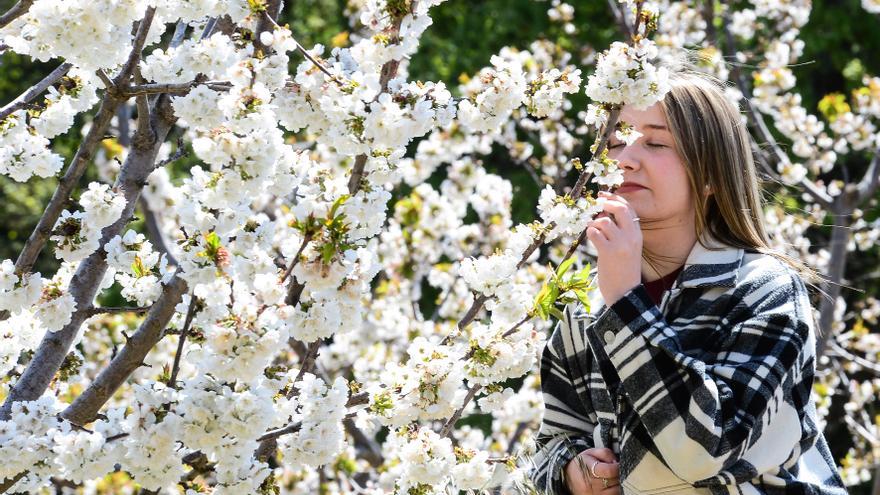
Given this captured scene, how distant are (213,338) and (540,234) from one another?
2.35ft

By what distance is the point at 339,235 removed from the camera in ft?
4.97

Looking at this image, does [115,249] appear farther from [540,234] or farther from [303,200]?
[540,234]

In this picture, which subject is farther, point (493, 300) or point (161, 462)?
point (493, 300)

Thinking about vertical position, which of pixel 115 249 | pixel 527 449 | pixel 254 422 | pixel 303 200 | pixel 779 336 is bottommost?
pixel 779 336

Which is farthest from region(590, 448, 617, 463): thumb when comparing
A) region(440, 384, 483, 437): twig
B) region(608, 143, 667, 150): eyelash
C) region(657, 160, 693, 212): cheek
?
region(608, 143, 667, 150): eyelash

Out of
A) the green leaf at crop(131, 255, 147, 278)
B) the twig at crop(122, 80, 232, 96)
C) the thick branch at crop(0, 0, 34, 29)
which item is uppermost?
the thick branch at crop(0, 0, 34, 29)

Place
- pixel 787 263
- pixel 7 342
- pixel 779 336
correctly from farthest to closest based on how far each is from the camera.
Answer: pixel 7 342 → pixel 787 263 → pixel 779 336

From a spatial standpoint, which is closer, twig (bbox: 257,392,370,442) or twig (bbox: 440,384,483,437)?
twig (bbox: 257,392,370,442)

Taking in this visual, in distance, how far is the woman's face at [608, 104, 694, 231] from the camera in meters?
1.90

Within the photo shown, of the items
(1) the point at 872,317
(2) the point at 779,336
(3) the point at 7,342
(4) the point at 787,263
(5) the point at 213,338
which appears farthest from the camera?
(1) the point at 872,317

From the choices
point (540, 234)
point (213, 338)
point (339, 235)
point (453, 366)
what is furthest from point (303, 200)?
point (540, 234)

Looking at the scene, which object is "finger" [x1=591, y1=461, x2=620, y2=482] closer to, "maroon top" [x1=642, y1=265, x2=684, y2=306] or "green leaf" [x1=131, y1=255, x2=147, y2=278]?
"maroon top" [x1=642, y1=265, x2=684, y2=306]

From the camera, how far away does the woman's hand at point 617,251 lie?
1.71 m

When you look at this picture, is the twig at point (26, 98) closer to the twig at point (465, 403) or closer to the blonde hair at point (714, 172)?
the twig at point (465, 403)
